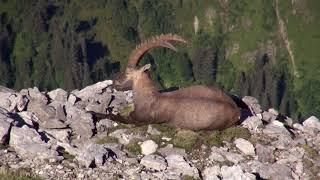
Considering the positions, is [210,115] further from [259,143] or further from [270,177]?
[270,177]

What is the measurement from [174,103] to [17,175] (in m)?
8.10

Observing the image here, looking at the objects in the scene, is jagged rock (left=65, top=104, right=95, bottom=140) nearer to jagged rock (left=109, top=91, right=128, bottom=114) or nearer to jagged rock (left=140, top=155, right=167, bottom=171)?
jagged rock (left=109, top=91, right=128, bottom=114)

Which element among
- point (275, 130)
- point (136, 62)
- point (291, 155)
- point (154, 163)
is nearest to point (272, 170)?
point (291, 155)

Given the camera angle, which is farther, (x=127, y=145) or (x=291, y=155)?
(x=291, y=155)

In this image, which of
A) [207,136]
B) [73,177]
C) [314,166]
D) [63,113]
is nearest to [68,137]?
[63,113]

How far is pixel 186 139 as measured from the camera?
20812 millimetres

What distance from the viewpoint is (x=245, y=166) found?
1939 centimetres

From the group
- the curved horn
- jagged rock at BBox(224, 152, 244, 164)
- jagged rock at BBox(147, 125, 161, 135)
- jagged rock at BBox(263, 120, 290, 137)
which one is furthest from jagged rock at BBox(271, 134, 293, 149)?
the curved horn

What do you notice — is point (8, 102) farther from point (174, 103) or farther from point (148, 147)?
point (174, 103)

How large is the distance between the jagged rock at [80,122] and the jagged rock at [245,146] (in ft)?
17.7

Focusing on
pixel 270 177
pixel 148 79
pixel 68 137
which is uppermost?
pixel 148 79

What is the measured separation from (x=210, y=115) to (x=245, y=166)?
3.10 m

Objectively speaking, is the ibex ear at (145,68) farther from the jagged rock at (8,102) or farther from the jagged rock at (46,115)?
the jagged rock at (8,102)

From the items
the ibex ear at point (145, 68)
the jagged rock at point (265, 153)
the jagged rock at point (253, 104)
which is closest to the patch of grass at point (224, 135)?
the jagged rock at point (265, 153)
